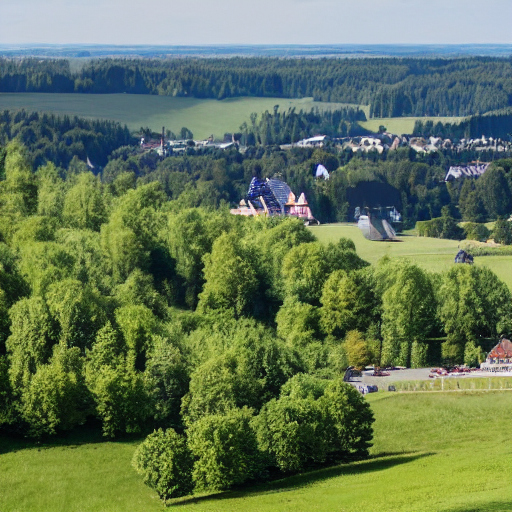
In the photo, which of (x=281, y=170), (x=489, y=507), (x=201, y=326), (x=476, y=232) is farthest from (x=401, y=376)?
(x=281, y=170)

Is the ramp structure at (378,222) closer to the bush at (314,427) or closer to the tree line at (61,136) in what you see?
the tree line at (61,136)


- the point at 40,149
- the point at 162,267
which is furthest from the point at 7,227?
the point at 40,149

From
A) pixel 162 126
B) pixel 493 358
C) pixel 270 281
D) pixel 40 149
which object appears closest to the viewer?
pixel 493 358

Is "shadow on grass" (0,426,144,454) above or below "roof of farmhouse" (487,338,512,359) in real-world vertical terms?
below

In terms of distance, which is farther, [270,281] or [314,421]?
[270,281]

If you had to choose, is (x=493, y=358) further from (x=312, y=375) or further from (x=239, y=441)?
(x=239, y=441)

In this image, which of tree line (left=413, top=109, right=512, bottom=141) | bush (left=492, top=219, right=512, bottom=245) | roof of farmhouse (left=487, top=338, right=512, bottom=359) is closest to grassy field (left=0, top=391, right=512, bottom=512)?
roof of farmhouse (left=487, top=338, right=512, bottom=359)

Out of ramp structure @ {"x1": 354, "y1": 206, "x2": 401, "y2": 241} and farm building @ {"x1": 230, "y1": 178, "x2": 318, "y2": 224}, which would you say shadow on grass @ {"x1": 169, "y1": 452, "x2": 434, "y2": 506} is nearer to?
ramp structure @ {"x1": 354, "y1": 206, "x2": 401, "y2": 241}

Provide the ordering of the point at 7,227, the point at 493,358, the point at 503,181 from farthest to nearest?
the point at 503,181 < the point at 7,227 < the point at 493,358
